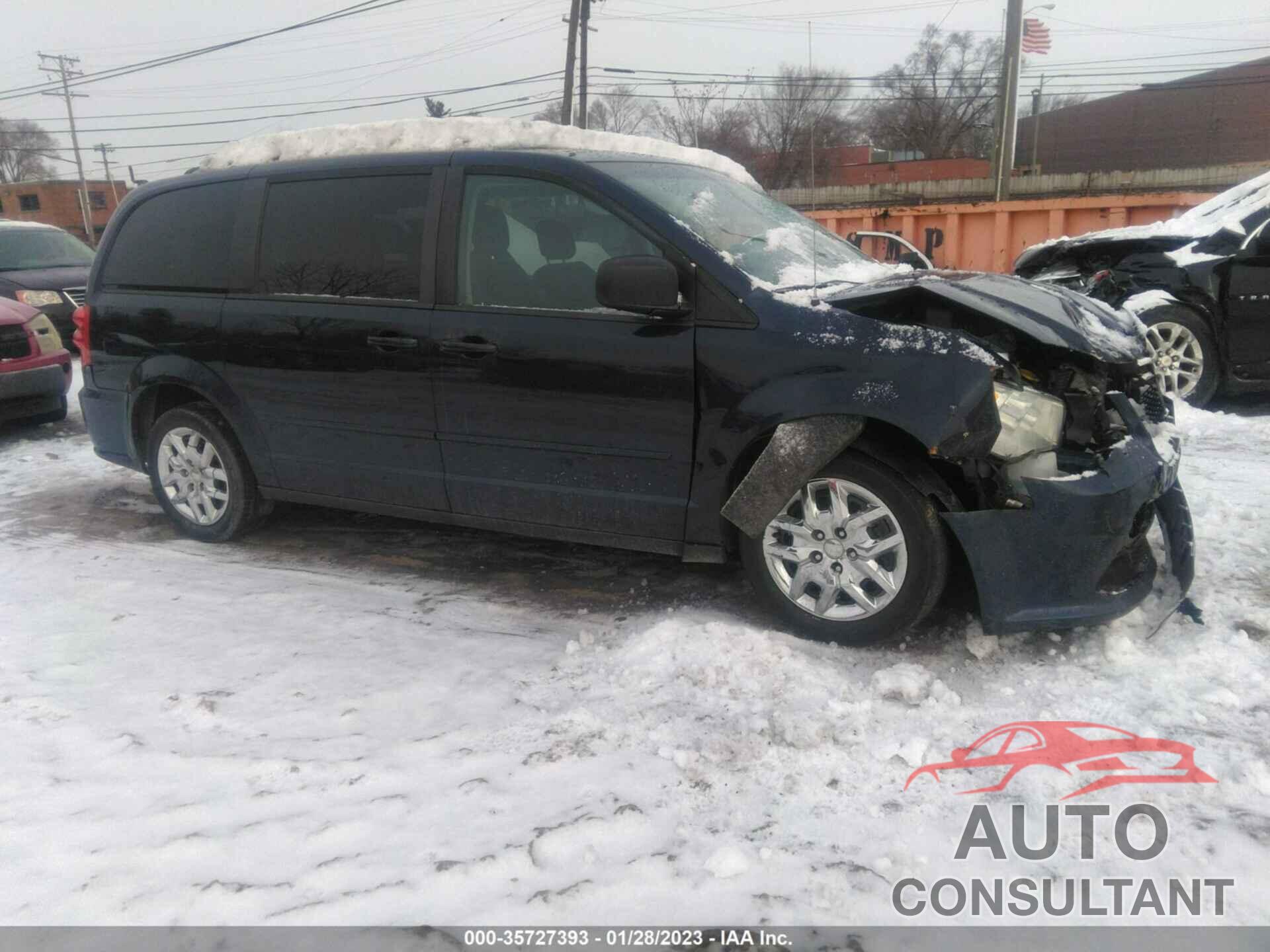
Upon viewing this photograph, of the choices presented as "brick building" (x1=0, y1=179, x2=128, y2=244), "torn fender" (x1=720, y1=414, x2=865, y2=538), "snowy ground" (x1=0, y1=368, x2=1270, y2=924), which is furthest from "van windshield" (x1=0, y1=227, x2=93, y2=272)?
"brick building" (x1=0, y1=179, x2=128, y2=244)

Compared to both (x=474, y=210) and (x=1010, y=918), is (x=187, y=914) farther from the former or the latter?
(x=474, y=210)

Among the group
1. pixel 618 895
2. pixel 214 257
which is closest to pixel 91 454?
pixel 214 257

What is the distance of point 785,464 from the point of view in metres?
3.24

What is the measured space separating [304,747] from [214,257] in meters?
2.74

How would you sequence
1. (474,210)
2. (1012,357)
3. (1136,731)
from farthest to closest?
(474,210), (1012,357), (1136,731)

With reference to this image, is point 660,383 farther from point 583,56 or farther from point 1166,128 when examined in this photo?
point 1166,128

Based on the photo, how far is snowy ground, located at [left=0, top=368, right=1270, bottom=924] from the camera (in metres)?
2.26

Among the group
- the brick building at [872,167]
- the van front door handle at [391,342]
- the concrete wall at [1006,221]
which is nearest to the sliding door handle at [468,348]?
the van front door handle at [391,342]

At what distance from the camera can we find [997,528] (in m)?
3.04

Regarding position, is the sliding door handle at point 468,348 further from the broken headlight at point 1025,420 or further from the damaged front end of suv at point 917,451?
the broken headlight at point 1025,420

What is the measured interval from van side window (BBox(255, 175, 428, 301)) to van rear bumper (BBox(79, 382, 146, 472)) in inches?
48.3

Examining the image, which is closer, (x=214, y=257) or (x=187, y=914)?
(x=187, y=914)

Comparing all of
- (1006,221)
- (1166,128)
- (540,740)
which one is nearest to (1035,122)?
(1166,128)

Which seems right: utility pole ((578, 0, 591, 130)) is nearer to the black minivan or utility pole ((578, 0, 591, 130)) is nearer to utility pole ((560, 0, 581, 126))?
utility pole ((560, 0, 581, 126))
